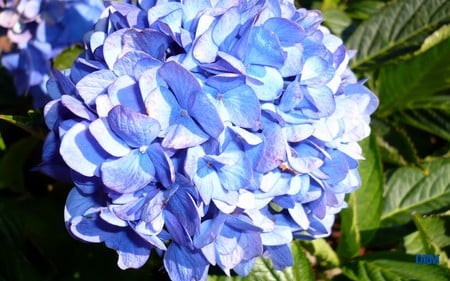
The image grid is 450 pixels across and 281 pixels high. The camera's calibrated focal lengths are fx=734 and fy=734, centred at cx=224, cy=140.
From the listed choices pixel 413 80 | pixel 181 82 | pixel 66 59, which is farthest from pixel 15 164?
pixel 413 80

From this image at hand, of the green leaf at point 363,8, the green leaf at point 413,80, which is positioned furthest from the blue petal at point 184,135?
the green leaf at point 363,8

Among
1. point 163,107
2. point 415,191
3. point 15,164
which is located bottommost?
point 15,164

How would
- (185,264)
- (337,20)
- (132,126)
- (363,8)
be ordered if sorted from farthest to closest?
(363,8) < (337,20) < (185,264) < (132,126)

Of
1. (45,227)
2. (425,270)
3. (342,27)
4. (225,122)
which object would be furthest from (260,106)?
(342,27)

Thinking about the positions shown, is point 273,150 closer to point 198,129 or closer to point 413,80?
point 198,129

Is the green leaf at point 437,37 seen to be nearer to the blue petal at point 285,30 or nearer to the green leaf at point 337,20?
the green leaf at point 337,20
